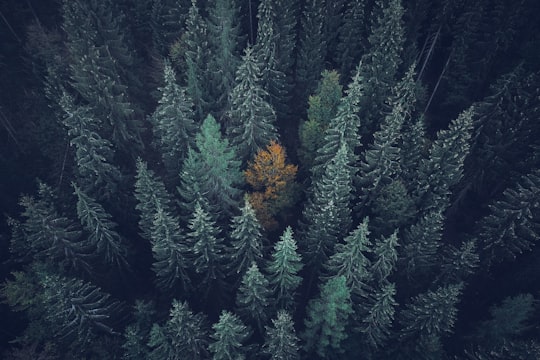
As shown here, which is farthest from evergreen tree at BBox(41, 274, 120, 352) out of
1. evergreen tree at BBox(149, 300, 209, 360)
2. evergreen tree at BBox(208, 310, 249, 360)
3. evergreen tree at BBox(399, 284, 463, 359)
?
evergreen tree at BBox(399, 284, 463, 359)

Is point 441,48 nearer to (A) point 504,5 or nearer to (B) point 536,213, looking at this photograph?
(A) point 504,5

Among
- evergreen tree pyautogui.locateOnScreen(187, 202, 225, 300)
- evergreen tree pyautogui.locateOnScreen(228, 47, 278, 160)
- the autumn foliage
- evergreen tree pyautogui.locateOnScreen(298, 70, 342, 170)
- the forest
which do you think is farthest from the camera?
evergreen tree pyautogui.locateOnScreen(298, 70, 342, 170)

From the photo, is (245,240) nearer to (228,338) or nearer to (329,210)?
(329,210)

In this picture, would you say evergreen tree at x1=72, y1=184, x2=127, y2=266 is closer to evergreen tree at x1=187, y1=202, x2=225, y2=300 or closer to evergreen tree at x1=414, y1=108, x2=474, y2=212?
evergreen tree at x1=187, y1=202, x2=225, y2=300

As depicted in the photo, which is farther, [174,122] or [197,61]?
[197,61]

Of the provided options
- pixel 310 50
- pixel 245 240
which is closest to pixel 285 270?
pixel 245 240

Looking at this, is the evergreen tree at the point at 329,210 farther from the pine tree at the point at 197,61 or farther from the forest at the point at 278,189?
the pine tree at the point at 197,61

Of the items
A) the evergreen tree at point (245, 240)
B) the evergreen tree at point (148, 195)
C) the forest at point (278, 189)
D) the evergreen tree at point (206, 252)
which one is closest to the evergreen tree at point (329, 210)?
the forest at point (278, 189)
